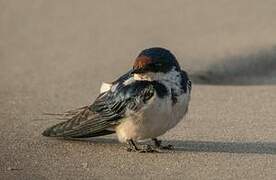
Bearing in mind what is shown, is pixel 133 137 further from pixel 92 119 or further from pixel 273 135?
pixel 273 135

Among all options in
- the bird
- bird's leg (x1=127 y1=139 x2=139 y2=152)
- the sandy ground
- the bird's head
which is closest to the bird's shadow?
the sandy ground

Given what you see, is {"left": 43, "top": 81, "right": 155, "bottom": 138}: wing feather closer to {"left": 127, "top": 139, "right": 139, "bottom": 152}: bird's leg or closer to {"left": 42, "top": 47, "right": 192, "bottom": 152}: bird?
{"left": 42, "top": 47, "right": 192, "bottom": 152}: bird

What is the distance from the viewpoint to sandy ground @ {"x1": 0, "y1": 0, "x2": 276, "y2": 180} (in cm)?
492

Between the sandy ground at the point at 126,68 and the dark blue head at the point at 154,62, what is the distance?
54cm

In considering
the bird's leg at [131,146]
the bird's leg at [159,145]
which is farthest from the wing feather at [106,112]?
the bird's leg at [159,145]

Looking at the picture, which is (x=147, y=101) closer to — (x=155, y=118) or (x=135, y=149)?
(x=155, y=118)

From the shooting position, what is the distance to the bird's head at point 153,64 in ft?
16.2

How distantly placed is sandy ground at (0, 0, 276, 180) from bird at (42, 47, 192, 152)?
0.49 feet

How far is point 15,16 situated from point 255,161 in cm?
481

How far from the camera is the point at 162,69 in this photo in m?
5.00

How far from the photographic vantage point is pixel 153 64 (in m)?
4.96

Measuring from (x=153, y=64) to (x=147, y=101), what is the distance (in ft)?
0.72

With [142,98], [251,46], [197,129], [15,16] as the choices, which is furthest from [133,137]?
[15,16]

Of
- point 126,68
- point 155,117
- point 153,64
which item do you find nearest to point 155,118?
point 155,117
